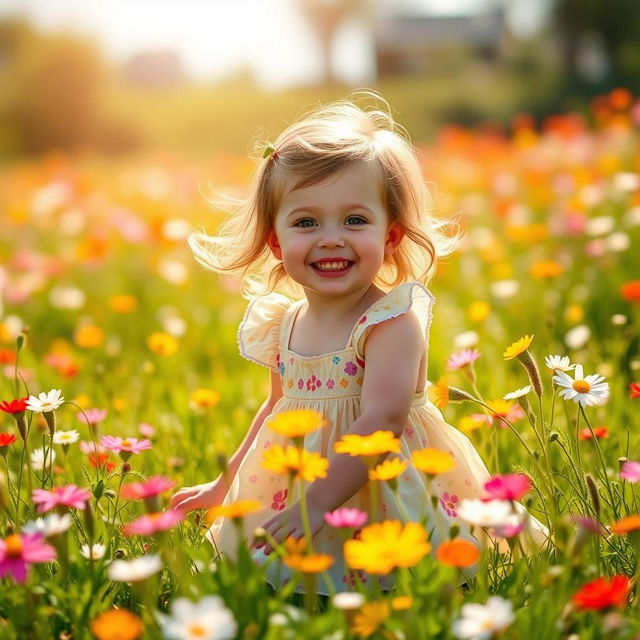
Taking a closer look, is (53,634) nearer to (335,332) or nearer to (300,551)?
(300,551)

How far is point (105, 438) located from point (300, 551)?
0.55 m

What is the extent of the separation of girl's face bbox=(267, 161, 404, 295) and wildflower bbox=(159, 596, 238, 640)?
83 centimetres

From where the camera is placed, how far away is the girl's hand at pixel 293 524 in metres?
1.52

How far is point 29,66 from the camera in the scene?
2133cm

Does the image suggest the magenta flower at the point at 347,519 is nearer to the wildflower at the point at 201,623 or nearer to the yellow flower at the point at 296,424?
the yellow flower at the point at 296,424

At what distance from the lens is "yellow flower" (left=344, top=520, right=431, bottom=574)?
1.12m

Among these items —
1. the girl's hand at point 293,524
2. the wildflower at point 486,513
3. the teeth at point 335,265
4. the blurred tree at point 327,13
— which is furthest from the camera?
the blurred tree at point 327,13

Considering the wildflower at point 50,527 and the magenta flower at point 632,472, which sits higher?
the magenta flower at point 632,472

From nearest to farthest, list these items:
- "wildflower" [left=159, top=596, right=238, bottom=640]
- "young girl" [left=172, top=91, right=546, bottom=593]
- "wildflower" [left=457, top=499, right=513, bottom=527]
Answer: "wildflower" [left=159, top=596, right=238, bottom=640] < "wildflower" [left=457, top=499, right=513, bottom=527] < "young girl" [left=172, top=91, right=546, bottom=593]

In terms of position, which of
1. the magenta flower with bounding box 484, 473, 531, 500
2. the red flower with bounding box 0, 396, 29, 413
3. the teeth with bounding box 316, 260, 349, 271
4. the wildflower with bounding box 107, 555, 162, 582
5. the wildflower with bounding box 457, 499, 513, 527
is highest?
the teeth with bounding box 316, 260, 349, 271

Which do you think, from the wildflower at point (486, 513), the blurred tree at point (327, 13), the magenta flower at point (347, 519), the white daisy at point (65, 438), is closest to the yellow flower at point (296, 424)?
the magenta flower at point (347, 519)

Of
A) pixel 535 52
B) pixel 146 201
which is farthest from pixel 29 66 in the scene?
pixel 146 201

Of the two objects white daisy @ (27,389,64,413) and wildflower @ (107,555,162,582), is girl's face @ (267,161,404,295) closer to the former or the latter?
white daisy @ (27,389,64,413)

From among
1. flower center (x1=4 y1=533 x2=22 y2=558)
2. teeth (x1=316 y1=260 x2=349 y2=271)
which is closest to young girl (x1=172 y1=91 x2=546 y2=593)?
teeth (x1=316 y1=260 x2=349 y2=271)
